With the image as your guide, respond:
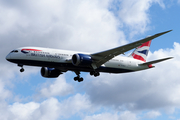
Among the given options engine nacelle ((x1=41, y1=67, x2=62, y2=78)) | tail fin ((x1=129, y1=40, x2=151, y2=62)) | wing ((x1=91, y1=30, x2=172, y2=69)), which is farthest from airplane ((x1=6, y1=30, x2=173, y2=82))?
engine nacelle ((x1=41, y1=67, x2=62, y2=78))

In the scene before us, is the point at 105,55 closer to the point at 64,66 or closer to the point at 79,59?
the point at 79,59

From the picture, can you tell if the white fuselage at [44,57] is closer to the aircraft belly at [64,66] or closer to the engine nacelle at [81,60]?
the aircraft belly at [64,66]

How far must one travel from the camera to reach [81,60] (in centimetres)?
4541

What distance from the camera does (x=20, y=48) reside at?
45438 mm

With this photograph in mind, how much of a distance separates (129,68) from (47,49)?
1627cm

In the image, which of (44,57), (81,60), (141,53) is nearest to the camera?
(44,57)

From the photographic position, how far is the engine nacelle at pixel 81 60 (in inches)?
1780

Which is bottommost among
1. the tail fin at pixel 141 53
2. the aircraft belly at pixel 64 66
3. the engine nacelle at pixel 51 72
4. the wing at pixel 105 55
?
the aircraft belly at pixel 64 66

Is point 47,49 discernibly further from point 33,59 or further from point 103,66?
point 103,66

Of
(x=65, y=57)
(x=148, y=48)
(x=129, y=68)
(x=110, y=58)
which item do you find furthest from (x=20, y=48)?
(x=148, y=48)

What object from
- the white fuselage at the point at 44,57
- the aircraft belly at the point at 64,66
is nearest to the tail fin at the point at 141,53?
the aircraft belly at the point at 64,66

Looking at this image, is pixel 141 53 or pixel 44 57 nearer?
pixel 44 57

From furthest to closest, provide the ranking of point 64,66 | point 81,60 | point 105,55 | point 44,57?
1. point 105,55
2. point 64,66
3. point 81,60
4. point 44,57

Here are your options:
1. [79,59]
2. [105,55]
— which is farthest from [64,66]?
[105,55]
